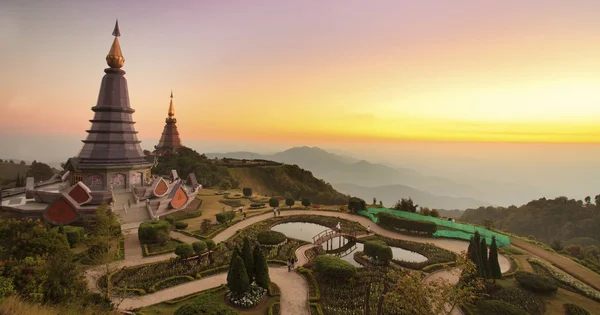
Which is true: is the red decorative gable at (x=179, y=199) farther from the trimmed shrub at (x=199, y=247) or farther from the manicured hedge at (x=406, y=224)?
the manicured hedge at (x=406, y=224)

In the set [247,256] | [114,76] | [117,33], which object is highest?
[117,33]

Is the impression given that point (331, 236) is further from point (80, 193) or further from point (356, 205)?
point (80, 193)

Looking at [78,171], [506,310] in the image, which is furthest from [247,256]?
[78,171]

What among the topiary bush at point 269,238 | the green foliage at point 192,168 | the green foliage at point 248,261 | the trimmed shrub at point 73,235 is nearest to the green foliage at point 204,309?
the green foliage at point 248,261

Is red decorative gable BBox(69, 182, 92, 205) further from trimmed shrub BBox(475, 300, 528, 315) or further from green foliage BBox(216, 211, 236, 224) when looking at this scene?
trimmed shrub BBox(475, 300, 528, 315)

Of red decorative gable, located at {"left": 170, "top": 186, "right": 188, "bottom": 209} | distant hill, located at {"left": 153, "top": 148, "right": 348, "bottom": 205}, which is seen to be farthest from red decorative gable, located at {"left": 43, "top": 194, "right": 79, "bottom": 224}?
distant hill, located at {"left": 153, "top": 148, "right": 348, "bottom": 205}

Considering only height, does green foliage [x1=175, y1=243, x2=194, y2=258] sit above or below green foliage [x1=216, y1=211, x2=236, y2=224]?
below

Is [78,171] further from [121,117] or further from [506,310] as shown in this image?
[506,310]
